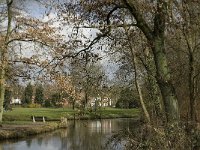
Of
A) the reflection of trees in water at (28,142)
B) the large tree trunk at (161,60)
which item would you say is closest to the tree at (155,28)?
the large tree trunk at (161,60)

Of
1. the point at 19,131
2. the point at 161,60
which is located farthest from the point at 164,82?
the point at 19,131

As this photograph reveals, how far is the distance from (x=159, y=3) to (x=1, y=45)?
18.6 meters

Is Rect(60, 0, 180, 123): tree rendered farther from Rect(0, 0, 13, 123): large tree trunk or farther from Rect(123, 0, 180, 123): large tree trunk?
Rect(0, 0, 13, 123): large tree trunk

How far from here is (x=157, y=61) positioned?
→ 472 inches

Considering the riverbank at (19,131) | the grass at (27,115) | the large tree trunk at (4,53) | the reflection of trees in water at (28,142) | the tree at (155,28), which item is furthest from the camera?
the grass at (27,115)

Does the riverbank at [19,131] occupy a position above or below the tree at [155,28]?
below

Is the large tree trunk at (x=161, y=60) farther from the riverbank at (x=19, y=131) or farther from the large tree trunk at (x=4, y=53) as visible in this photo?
the riverbank at (x=19, y=131)

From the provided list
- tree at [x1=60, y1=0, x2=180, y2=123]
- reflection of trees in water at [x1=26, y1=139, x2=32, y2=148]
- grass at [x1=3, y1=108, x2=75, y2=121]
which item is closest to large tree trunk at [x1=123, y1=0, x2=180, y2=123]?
tree at [x1=60, y1=0, x2=180, y2=123]

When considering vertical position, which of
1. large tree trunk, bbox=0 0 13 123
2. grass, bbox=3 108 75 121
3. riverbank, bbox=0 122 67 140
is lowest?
riverbank, bbox=0 122 67 140

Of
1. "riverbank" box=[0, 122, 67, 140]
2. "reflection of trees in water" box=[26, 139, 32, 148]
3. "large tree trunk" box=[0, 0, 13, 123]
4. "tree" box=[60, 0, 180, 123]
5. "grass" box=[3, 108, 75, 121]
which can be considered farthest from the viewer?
"grass" box=[3, 108, 75, 121]

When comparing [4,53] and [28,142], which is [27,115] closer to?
[28,142]

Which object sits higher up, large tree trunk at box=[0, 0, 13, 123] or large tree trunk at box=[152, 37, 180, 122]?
large tree trunk at box=[0, 0, 13, 123]

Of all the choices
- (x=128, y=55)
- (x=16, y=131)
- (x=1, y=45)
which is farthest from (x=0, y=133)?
(x=128, y=55)

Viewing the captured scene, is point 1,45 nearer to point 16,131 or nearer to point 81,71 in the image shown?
point 16,131
